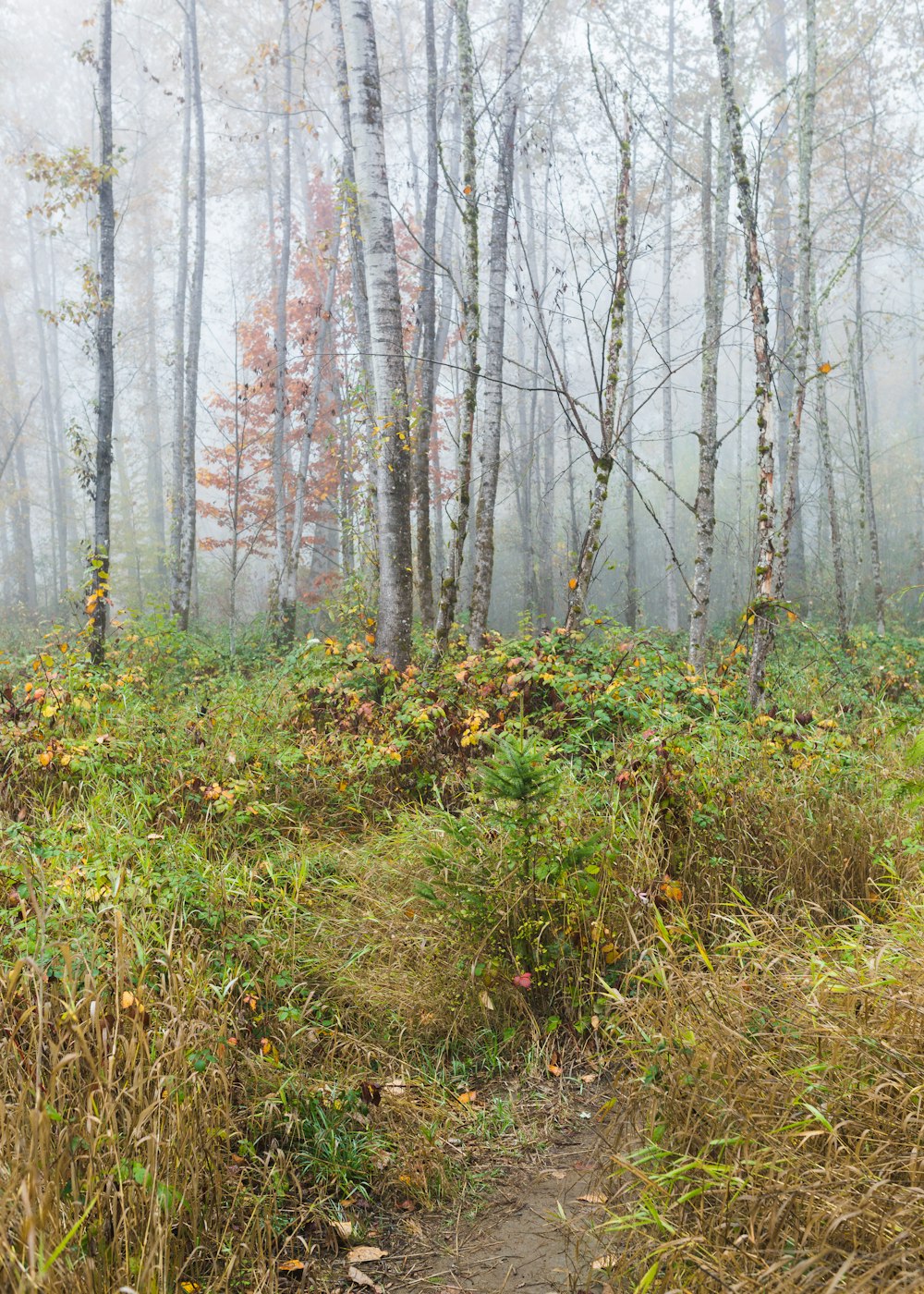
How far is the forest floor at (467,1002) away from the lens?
5.96 feet

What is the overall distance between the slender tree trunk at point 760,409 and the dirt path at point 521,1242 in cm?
375

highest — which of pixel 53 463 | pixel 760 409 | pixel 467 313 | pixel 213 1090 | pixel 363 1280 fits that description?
pixel 53 463

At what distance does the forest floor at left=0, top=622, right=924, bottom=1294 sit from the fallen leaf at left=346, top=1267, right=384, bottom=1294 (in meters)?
0.02

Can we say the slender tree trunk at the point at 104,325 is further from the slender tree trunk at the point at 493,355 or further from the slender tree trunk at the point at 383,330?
the slender tree trunk at the point at 493,355

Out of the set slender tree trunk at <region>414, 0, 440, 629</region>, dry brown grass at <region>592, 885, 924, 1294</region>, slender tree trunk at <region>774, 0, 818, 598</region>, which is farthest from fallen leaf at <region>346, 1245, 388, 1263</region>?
slender tree trunk at <region>414, 0, 440, 629</region>

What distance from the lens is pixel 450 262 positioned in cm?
1541

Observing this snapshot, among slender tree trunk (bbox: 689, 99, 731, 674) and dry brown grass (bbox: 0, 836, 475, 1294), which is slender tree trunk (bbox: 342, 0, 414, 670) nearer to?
slender tree trunk (bbox: 689, 99, 731, 674)

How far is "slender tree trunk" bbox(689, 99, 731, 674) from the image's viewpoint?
766 cm

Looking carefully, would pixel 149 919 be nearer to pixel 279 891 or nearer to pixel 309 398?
pixel 279 891

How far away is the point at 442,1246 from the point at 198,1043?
87 cm

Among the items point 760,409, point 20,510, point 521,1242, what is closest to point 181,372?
point 20,510

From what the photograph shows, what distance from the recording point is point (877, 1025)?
204cm

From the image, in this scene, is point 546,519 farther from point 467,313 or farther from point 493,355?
point 467,313

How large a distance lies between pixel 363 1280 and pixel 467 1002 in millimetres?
1005
